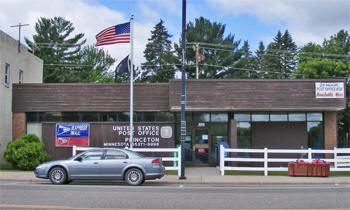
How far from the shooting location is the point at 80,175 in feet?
52.5

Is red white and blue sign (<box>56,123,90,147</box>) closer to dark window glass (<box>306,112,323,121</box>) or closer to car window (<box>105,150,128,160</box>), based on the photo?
car window (<box>105,150,128,160</box>)

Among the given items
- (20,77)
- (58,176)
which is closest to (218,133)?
(58,176)

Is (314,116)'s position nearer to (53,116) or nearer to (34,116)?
(53,116)

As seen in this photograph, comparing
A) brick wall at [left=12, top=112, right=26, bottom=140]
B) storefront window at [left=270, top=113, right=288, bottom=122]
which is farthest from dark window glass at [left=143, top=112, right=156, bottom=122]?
brick wall at [left=12, top=112, right=26, bottom=140]

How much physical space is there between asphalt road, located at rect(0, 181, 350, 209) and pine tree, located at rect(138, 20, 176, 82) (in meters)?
42.2

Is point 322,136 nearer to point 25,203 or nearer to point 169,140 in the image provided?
point 169,140

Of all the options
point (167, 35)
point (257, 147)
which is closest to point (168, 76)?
point (167, 35)

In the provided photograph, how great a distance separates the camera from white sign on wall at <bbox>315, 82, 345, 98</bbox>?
2239 cm

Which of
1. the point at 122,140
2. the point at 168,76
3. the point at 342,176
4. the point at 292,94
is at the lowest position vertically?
the point at 342,176

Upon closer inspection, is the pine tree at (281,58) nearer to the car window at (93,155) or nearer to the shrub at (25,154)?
the shrub at (25,154)

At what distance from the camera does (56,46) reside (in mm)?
61125

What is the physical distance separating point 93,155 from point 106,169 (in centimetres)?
80

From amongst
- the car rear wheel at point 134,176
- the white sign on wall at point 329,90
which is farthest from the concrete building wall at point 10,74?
the white sign on wall at point 329,90

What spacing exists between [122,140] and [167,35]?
46.0m
